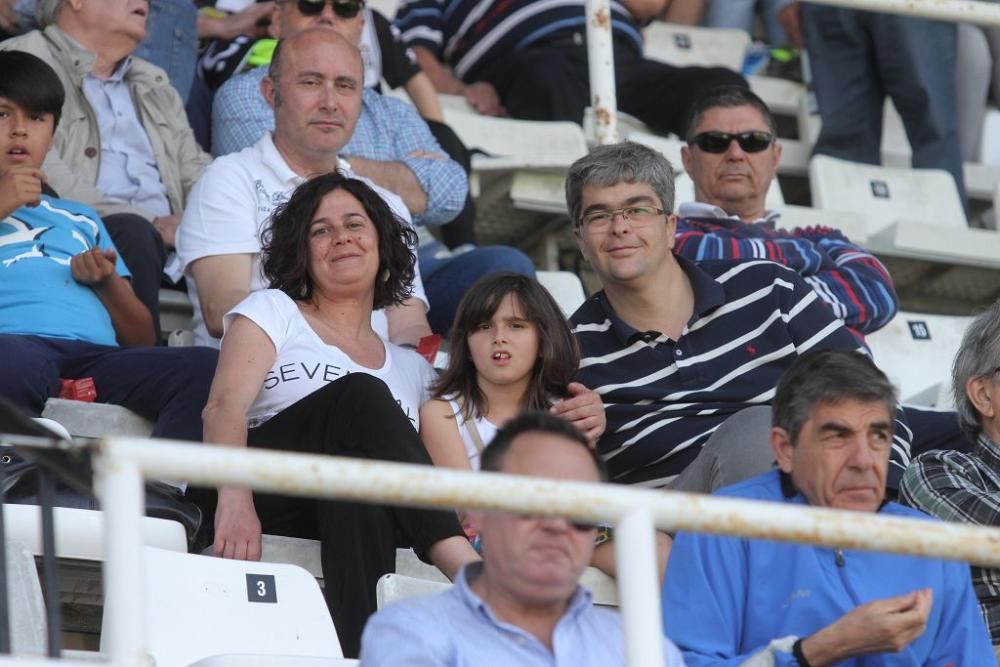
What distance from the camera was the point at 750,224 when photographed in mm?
4664

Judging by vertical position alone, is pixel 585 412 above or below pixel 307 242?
below

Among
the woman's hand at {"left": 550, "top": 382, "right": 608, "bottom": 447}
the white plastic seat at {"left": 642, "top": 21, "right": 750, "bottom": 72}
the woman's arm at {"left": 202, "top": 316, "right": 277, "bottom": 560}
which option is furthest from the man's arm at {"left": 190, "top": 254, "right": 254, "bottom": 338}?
the white plastic seat at {"left": 642, "top": 21, "right": 750, "bottom": 72}

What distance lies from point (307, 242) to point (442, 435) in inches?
21.2

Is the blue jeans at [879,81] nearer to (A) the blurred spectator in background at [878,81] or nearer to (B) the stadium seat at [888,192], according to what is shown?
(A) the blurred spectator in background at [878,81]

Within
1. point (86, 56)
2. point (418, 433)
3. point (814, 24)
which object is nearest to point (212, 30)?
point (86, 56)

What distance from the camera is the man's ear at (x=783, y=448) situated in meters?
3.04

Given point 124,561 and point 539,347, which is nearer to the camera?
point 124,561

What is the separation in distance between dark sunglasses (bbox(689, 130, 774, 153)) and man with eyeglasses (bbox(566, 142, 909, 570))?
0.67 meters

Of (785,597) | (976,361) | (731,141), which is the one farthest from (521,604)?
(731,141)

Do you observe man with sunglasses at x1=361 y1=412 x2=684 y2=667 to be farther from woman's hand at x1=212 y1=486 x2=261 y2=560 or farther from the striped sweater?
the striped sweater

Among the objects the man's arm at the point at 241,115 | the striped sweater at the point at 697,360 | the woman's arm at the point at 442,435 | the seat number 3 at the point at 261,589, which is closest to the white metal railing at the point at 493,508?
the seat number 3 at the point at 261,589

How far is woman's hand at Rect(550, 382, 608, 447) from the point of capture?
365 centimetres

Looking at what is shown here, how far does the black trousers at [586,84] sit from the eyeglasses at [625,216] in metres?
2.40

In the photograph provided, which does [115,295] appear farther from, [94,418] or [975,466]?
[975,466]
